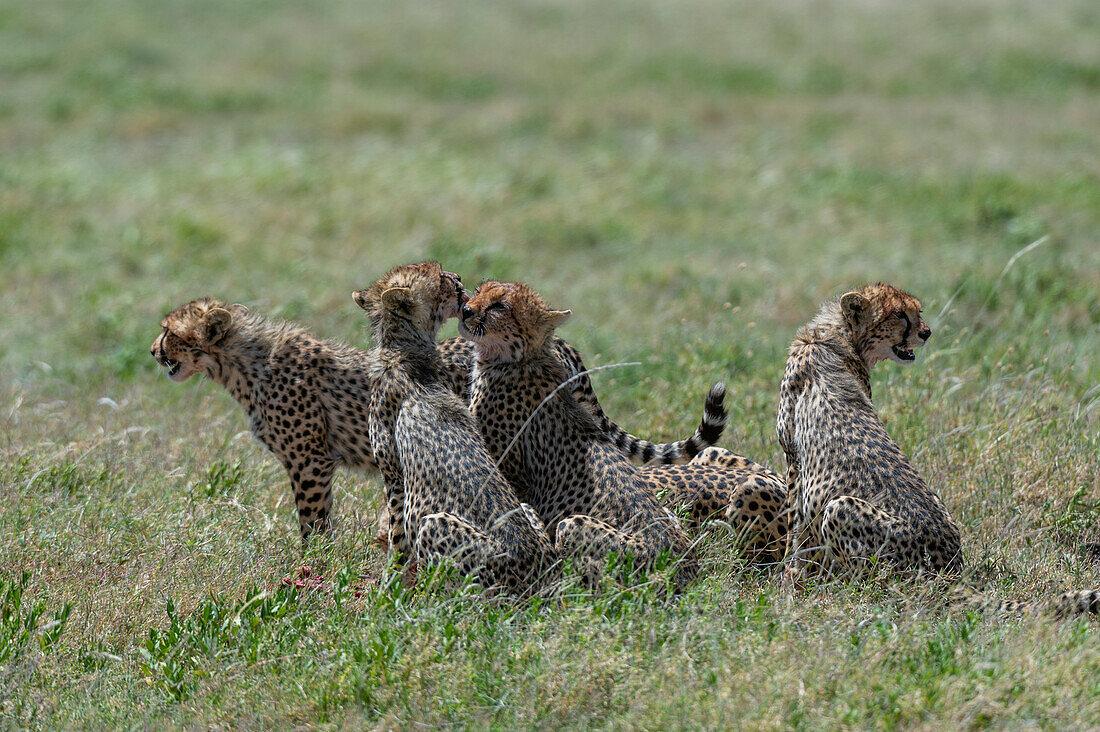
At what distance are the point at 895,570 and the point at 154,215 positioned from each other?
8009 mm

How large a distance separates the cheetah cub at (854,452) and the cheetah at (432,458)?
0.92 metres

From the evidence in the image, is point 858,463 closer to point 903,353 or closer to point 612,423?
point 903,353

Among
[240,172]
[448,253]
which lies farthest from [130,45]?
[448,253]

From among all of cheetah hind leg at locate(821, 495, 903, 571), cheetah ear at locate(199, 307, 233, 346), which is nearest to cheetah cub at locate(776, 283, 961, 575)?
cheetah hind leg at locate(821, 495, 903, 571)

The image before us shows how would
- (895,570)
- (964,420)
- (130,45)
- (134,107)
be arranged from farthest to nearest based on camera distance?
1. (130,45)
2. (134,107)
3. (964,420)
4. (895,570)

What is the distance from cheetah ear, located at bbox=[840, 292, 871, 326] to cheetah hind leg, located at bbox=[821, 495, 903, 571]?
0.91 metres

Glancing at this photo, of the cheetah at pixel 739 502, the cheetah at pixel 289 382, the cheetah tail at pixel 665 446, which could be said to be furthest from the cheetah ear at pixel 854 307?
the cheetah at pixel 289 382

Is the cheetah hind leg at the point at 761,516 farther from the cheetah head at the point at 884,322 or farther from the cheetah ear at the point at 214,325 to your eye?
the cheetah ear at the point at 214,325

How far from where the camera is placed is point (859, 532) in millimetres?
3875

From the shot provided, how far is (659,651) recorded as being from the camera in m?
3.37

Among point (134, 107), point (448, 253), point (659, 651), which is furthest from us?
point (134, 107)

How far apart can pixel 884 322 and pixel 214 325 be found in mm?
2571

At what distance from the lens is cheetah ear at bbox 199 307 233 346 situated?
193 inches

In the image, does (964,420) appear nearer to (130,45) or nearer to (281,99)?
(281,99)
